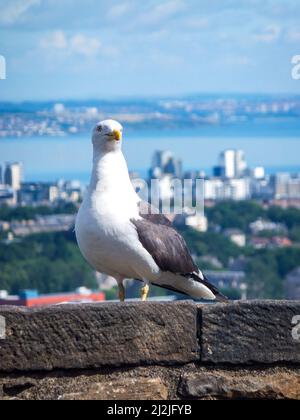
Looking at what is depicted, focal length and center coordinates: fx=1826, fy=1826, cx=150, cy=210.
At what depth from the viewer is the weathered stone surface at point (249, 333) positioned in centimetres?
594

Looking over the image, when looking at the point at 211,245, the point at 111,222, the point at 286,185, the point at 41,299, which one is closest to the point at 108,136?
the point at 111,222

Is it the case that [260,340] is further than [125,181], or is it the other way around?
[125,181]

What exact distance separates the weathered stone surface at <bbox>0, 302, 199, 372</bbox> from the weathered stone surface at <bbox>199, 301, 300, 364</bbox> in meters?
0.13

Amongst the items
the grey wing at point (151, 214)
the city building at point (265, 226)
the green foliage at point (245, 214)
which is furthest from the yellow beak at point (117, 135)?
the city building at point (265, 226)

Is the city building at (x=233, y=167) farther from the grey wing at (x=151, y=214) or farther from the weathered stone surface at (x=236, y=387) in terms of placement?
the weathered stone surface at (x=236, y=387)

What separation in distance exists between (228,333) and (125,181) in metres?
0.89

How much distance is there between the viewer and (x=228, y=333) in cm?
596

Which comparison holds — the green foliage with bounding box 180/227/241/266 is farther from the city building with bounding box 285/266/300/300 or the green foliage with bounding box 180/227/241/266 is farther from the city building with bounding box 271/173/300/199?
the city building with bounding box 285/266/300/300

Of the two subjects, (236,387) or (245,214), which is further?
(245,214)

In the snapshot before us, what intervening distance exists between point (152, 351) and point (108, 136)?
1.11m

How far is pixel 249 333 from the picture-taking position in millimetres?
5953

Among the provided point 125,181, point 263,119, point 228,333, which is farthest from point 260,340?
point 263,119

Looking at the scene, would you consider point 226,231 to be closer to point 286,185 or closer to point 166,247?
point 286,185
